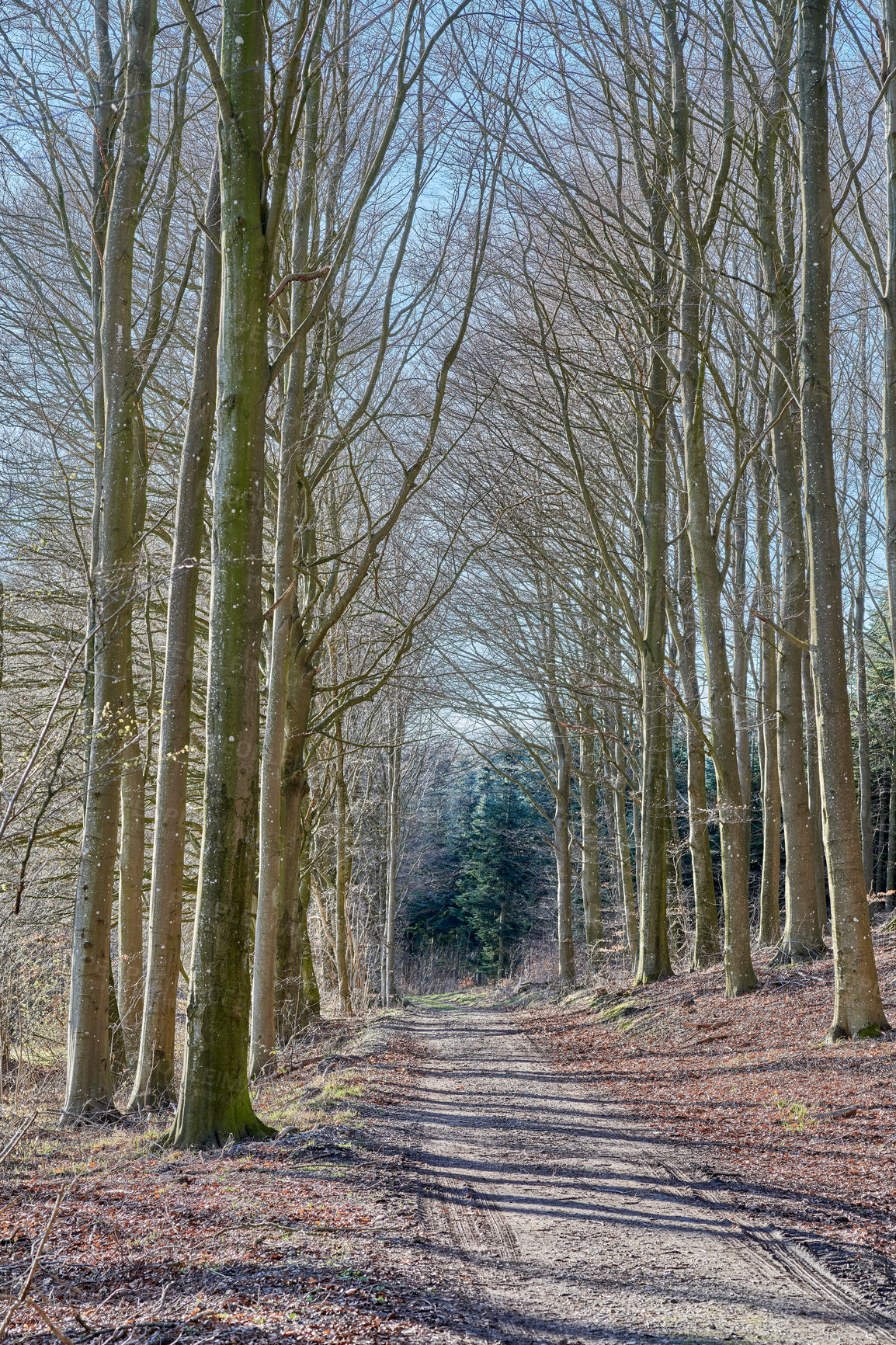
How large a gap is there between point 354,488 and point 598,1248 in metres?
13.5

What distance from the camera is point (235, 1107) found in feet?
18.1

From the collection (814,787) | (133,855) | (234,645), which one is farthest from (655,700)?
(234,645)

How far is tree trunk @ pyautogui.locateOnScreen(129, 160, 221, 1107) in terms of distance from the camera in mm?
7484

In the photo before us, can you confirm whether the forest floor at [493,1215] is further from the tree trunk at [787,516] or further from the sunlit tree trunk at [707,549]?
the tree trunk at [787,516]

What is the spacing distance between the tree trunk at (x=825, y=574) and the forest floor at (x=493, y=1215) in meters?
0.69

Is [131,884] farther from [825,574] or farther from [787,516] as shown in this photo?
[787,516]

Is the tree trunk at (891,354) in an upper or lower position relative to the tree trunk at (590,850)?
upper

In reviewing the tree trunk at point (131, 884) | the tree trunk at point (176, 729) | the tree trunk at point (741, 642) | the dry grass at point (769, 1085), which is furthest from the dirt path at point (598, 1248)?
the tree trunk at point (741, 642)

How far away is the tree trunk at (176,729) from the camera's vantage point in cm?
748

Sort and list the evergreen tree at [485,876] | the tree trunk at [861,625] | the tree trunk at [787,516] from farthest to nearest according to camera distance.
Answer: the evergreen tree at [485,876] < the tree trunk at [861,625] < the tree trunk at [787,516]

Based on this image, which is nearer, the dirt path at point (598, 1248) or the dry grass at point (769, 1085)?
the dirt path at point (598, 1248)

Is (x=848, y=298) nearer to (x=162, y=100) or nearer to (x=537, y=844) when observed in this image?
(x=162, y=100)

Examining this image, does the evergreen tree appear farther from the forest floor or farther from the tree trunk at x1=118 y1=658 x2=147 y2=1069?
the forest floor

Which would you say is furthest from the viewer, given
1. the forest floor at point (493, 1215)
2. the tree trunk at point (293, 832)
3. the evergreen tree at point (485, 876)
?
the evergreen tree at point (485, 876)
